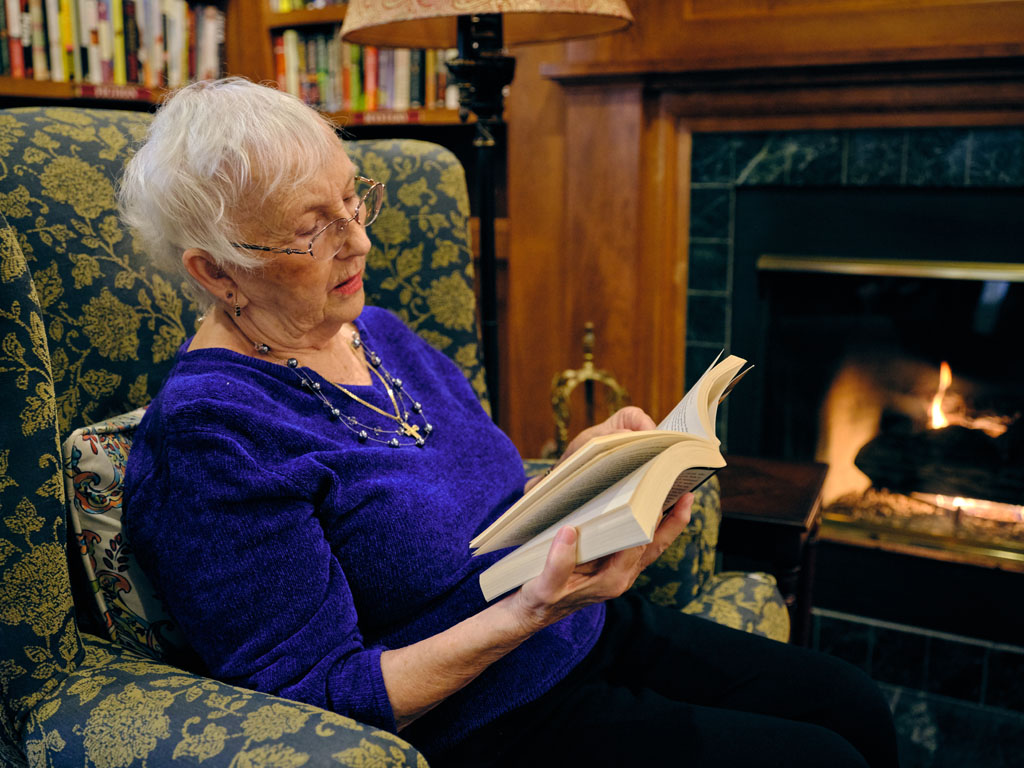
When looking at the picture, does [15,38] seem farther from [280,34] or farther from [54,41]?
[280,34]

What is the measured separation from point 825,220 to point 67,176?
1634 millimetres

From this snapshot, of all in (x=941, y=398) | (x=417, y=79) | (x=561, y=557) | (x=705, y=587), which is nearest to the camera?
(x=561, y=557)

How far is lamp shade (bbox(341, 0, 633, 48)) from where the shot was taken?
1.35m

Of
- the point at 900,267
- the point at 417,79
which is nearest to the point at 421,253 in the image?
the point at 417,79

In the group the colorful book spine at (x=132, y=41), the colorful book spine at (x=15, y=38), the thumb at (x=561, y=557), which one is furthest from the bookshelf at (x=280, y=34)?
the thumb at (x=561, y=557)

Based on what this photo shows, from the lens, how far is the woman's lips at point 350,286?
1.02 m

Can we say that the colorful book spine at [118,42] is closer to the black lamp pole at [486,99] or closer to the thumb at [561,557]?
the black lamp pole at [486,99]

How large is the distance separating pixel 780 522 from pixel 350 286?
805 mm

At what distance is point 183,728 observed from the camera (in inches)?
29.5

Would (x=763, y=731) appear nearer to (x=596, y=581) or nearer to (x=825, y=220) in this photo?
(x=596, y=581)

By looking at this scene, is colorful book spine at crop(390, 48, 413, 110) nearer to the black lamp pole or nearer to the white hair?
the black lamp pole

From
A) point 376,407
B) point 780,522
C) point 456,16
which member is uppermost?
point 456,16

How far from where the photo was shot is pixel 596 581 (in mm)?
786

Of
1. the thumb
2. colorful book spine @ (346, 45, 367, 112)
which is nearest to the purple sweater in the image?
the thumb
